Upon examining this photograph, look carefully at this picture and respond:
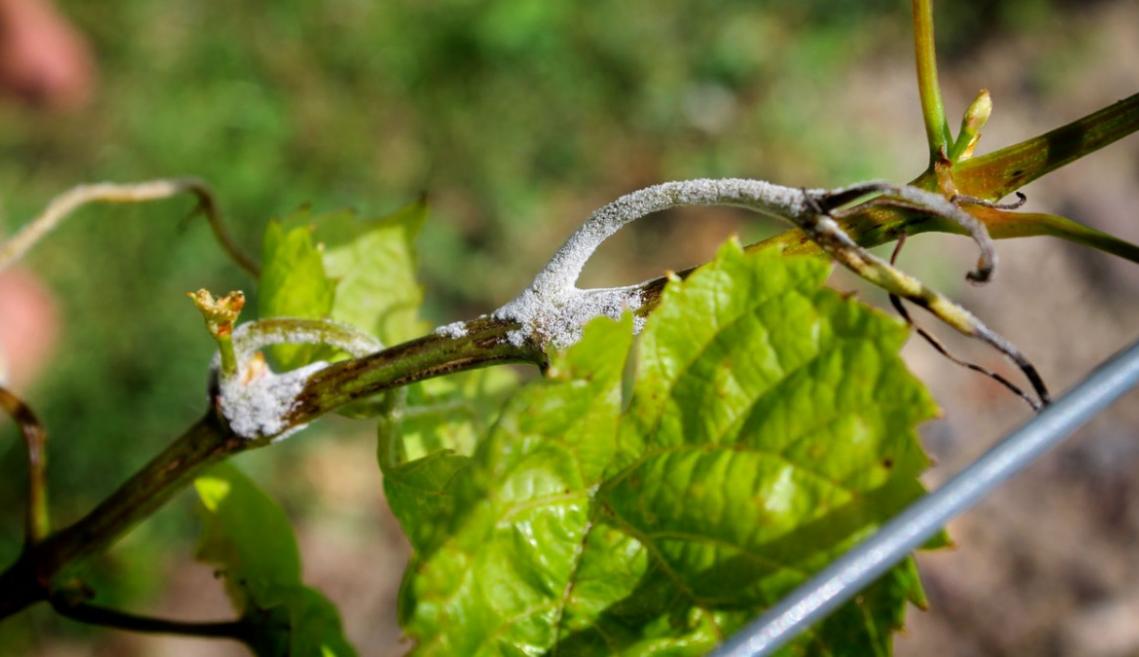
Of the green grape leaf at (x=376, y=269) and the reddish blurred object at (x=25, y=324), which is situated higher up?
the reddish blurred object at (x=25, y=324)

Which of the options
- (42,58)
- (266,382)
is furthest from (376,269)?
(42,58)

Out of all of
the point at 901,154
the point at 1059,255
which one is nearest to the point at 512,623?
the point at 901,154

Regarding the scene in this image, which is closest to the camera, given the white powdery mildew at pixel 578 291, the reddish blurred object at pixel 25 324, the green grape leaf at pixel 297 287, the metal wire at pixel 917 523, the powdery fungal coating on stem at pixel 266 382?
the metal wire at pixel 917 523

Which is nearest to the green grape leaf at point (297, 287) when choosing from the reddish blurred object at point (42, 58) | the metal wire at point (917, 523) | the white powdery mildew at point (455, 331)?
the white powdery mildew at point (455, 331)

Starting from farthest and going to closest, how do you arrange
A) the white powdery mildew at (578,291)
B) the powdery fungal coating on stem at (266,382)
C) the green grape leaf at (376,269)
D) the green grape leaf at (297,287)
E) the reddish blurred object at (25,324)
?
the reddish blurred object at (25,324) → the green grape leaf at (376,269) → the green grape leaf at (297,287) → the powdery fungal coating on stem at (266,382) → the white powdery mildew at (578,291)

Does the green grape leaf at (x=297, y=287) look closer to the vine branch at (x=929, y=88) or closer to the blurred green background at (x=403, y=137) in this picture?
the vine branch at (x=929, y=88)

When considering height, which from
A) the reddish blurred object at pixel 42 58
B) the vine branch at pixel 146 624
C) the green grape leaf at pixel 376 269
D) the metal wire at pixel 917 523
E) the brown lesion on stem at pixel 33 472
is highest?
the reddish blurred object at pixel 42 58

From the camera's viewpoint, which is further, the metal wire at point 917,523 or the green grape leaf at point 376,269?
the green grape leaf at point 376,269

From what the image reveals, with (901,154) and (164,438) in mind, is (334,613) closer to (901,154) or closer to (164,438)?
(164,438)
